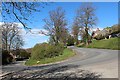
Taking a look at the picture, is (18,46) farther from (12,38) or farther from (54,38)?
(54,38)

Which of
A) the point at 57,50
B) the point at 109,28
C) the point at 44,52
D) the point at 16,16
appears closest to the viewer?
the point at 16,16

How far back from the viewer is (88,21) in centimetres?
7194

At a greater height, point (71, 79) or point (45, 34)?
point (45, 34)

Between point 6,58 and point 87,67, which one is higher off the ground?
point 87,67

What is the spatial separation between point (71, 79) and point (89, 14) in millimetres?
60805

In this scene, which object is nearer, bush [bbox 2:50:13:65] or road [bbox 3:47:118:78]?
road [bbox 3:47:118:78]

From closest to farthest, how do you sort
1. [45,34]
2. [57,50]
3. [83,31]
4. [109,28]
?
[57,50] → [45,34] → [83,31] → [109,28]

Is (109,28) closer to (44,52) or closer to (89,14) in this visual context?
(89,14)

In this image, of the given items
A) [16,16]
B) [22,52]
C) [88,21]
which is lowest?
[22,52]

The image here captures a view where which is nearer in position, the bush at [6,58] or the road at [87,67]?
the road at [87,67]

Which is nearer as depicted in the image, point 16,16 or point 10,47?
point 16,16

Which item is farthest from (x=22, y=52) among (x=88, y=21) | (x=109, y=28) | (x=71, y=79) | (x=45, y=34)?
(x=71, y=79)

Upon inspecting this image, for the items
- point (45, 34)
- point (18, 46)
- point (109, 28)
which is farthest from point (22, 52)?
point (109, 28)

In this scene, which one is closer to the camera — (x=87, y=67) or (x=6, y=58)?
(x=87, y=67)
